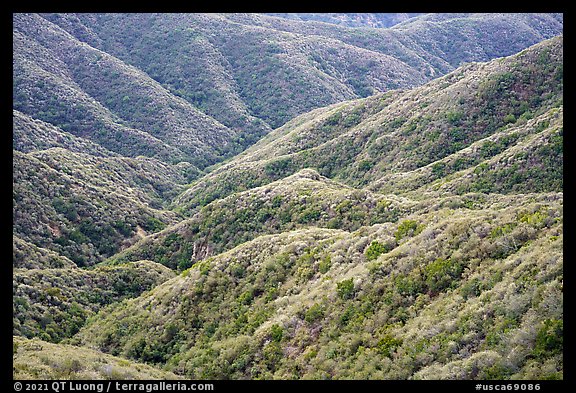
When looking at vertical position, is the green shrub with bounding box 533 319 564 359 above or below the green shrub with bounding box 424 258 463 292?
below

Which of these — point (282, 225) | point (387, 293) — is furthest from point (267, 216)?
point (387, 293)

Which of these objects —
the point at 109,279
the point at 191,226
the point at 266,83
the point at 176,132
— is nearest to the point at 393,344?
the point at 109,279

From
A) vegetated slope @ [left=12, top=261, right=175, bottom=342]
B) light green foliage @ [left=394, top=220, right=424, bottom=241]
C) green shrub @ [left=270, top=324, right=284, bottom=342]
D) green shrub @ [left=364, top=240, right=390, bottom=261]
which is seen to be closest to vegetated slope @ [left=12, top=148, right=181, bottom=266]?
vegetated slope @ [left=12, top=261, right=175, bottom=342]

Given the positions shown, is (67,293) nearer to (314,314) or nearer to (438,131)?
(314,314)

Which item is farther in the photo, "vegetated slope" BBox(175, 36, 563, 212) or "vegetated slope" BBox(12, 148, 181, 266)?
"vegetated slope" BBox(12, 148, 181, 266)

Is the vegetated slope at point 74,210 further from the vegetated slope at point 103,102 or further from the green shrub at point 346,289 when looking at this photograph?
the green shrub at point 346,289

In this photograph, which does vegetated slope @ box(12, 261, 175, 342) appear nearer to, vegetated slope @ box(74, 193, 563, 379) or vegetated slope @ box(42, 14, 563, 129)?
vegetated slope @ box(74, 193, 563, 379)
